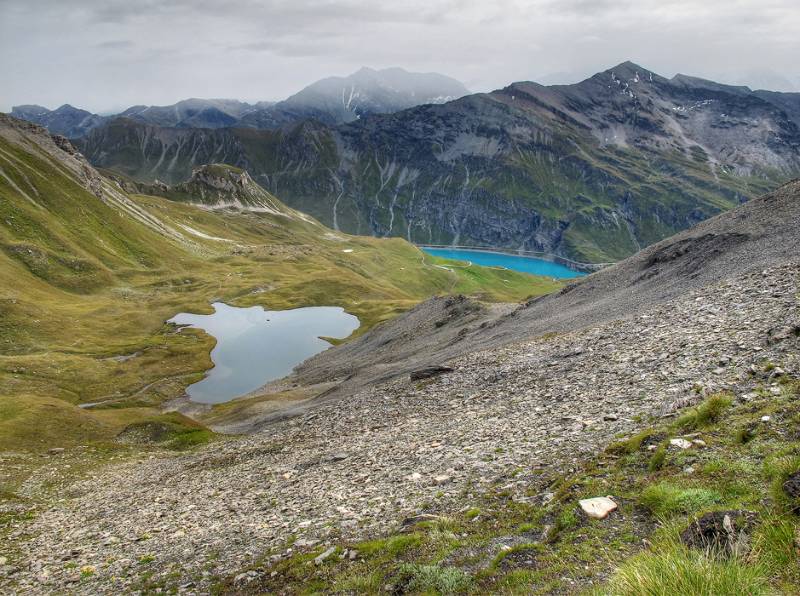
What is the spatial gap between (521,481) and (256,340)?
404 feet

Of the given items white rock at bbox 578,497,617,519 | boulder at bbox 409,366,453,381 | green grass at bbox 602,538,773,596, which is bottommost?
boulder at bbox 409,366,453,381

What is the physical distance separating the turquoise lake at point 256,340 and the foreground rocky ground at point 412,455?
63.9 meters

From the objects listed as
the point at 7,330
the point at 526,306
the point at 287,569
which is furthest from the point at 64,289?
the point at 287,569

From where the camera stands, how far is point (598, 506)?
1372cm

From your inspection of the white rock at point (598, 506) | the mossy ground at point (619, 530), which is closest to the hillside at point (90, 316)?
the mossy ground at point (619, 530)

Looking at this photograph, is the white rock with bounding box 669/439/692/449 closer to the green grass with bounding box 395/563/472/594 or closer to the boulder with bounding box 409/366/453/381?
the green grass with bounding box 395/563/472/594

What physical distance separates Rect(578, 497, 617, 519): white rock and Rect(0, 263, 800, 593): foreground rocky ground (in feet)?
10.4

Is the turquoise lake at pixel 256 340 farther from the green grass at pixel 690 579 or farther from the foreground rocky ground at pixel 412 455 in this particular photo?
the green grass at pixel 690 579

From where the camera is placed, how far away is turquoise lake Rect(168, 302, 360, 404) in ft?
347

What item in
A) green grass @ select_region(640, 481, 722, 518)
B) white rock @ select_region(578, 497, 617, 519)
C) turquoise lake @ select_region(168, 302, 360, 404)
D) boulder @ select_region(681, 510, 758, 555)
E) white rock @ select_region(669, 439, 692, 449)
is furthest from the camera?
turquoise lake @ select_region(168, 302, 360, 404)

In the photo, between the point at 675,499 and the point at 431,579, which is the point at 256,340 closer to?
the point at 431,579

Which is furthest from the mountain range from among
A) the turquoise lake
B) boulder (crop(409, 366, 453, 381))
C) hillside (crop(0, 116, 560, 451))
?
the turquoise lake

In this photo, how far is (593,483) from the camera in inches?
609

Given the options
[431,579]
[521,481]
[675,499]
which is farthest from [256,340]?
[675,499]
